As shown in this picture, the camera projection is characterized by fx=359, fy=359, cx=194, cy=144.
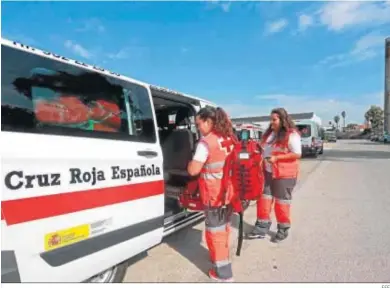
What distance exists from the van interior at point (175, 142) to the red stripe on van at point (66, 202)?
4.69ft

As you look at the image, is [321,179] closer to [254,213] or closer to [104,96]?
[254,213]

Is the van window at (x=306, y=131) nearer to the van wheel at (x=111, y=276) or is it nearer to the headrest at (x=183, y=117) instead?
the headrest at (x=183, y=117)

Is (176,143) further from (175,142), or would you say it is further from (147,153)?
(147,153)

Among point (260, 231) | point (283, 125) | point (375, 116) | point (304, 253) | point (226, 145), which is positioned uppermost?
point (375, 116)

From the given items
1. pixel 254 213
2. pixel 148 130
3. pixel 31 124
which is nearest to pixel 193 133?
pixel 148 130

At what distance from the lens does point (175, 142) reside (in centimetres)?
489

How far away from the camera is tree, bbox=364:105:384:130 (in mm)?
104500

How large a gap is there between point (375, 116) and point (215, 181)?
116 m

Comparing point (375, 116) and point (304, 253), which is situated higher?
point (375, 116)

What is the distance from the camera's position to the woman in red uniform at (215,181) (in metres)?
3.40

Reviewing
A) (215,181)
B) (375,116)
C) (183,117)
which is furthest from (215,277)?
(375,116)

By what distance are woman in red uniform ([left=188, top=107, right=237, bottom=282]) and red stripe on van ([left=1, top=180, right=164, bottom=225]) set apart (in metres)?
0.60

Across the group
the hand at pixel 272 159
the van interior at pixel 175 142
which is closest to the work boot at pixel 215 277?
the van interior at pixel 175 142

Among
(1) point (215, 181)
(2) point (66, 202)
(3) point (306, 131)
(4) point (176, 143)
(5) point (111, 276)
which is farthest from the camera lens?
(3) point (306, 131)
